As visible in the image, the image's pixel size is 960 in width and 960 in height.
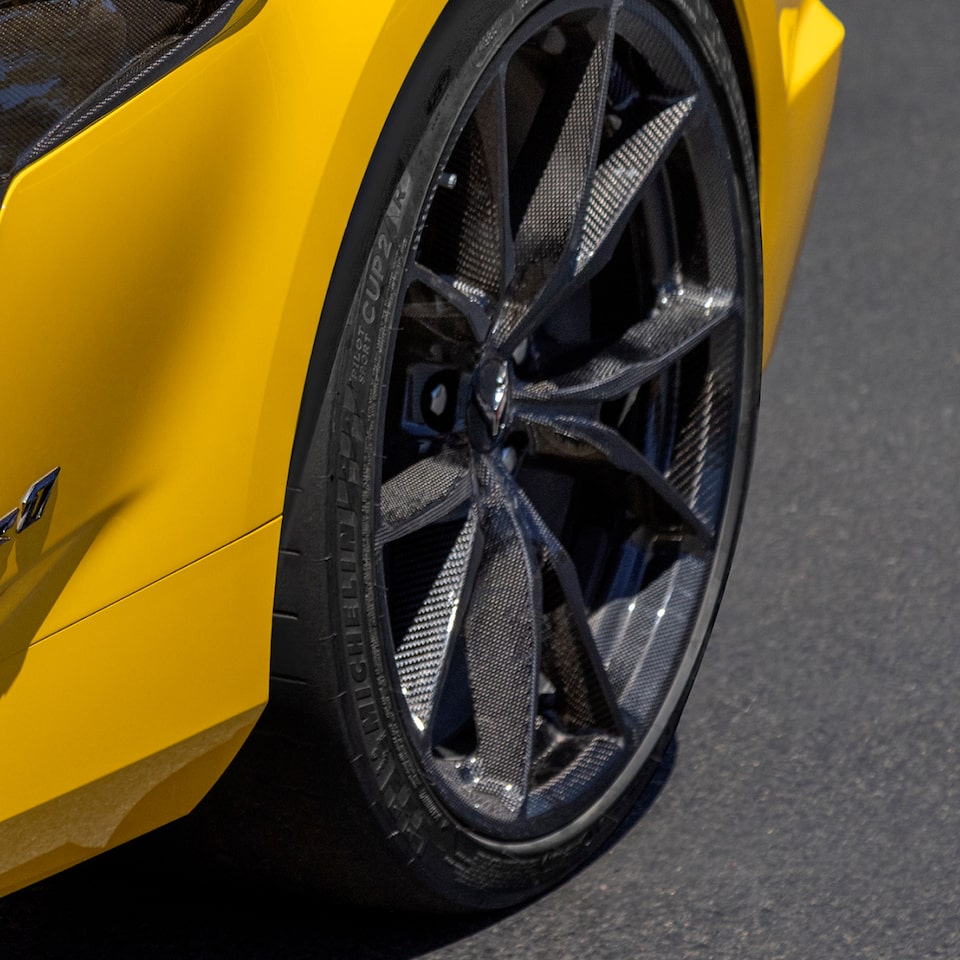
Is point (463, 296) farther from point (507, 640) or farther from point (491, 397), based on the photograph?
point (507, 640)

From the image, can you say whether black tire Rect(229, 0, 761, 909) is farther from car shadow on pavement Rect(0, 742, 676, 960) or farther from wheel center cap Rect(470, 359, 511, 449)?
car shadow on pavement Rect(0, 742, 676, 960)

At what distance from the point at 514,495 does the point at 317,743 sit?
0.45m

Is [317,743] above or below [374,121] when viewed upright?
below

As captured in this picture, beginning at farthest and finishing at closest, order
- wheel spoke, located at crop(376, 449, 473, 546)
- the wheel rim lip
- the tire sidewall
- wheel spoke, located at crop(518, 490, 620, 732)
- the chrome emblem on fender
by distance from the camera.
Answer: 1. wheel spoke, located at crop(518, 490, 620, 732)
2. wheel spoke, located at crop(376, 449, 473, 546)
3. the wheel rim lip
4. the tire sidewall
5. the chrome emblem on fender

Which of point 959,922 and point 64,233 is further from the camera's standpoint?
point 959,922

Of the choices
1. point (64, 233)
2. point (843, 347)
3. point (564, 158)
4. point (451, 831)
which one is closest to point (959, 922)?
point (451, 831)

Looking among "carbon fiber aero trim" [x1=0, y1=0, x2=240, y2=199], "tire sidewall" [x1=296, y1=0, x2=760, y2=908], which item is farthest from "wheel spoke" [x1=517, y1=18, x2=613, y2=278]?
"carbon fiber aero trim" [x1=0, y1=0, x2=240, y2=199]

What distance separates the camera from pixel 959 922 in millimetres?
1956

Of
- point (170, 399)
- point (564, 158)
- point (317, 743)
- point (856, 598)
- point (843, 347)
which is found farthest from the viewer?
point (843, 347)

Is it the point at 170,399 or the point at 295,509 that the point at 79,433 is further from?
the point at 295,509

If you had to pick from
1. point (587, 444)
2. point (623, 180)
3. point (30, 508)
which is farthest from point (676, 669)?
point (30, 508)

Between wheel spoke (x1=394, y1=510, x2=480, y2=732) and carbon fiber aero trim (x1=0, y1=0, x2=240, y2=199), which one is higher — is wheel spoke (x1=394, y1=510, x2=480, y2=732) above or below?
below

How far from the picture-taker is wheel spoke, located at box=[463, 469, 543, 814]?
74.2 inches

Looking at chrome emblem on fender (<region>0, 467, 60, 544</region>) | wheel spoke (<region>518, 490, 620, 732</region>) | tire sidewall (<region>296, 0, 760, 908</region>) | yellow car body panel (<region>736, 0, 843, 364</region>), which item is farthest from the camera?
yellow car body panel (<region>736, 0, 843, 364</region>)
